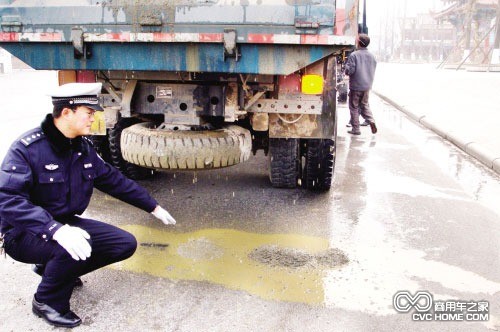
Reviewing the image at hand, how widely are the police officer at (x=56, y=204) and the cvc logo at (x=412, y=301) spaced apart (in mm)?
1650

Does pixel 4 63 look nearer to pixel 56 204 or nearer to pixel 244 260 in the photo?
pixel 244 260

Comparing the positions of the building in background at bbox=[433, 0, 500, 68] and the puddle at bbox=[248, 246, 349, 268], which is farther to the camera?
the building in background at bbox=[433, 0, 500, 68]

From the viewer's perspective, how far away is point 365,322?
288cm

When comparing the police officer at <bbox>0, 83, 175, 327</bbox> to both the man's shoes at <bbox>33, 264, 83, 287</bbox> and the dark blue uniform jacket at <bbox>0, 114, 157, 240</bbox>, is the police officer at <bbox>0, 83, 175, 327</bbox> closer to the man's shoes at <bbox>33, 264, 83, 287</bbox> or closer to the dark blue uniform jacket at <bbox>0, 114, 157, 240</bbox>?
the dark blue uniform jacket at <bbox>0, 114, 157, 240</bbox>

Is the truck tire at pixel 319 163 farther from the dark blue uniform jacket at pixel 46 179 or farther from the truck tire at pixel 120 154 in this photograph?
the dark blue uniform jacket at pixel 46 179

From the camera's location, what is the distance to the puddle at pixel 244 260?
10.8ft

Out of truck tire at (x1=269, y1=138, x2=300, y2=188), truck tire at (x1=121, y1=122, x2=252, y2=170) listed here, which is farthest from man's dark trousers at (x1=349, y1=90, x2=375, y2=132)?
truck tire at (x1=121, y1=122, x2=252, y2=170)

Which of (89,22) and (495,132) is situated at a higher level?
(89,22)

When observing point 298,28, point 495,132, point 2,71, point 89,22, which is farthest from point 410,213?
point 2,71

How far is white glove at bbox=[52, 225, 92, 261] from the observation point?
2.56m

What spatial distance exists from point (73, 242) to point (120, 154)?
2909 mm

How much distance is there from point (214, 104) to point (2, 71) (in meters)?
29.5

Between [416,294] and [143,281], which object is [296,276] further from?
[143,281]

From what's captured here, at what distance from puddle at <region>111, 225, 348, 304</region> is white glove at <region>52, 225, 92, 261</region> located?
0.88 meters
